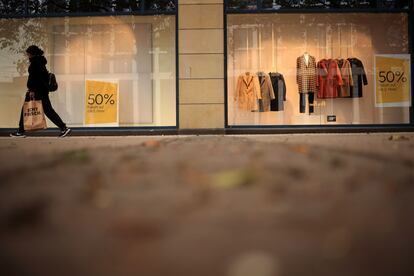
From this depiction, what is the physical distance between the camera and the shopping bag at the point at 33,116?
8.89 meters

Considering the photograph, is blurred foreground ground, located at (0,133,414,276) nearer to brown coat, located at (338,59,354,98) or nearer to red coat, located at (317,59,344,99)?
red coat, located at (317,59,344,99)

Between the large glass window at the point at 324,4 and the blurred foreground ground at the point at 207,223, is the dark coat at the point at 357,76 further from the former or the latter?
the blurred foreground ground at the point at 207,223

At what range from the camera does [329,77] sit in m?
10.7

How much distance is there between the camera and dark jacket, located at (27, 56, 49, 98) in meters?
8.97

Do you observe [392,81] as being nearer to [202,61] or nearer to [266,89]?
[266,89]

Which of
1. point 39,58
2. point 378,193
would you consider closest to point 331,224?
point 378,193

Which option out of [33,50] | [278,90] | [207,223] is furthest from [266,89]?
[207,223]

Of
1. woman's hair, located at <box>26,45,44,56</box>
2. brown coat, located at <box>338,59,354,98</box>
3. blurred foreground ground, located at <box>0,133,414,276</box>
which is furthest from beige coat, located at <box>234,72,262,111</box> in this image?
blurred foreground ground, located at <box>0,133,414,276</box>

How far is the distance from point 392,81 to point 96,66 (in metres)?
7.10

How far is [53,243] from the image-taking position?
1.49 m

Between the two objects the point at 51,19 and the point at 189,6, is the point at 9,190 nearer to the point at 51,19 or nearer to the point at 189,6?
the point at 189,6

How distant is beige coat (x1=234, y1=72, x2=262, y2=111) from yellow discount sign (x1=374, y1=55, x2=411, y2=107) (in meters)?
2.94

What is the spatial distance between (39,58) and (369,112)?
764cm

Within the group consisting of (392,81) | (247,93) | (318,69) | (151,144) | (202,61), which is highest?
(202,61)
